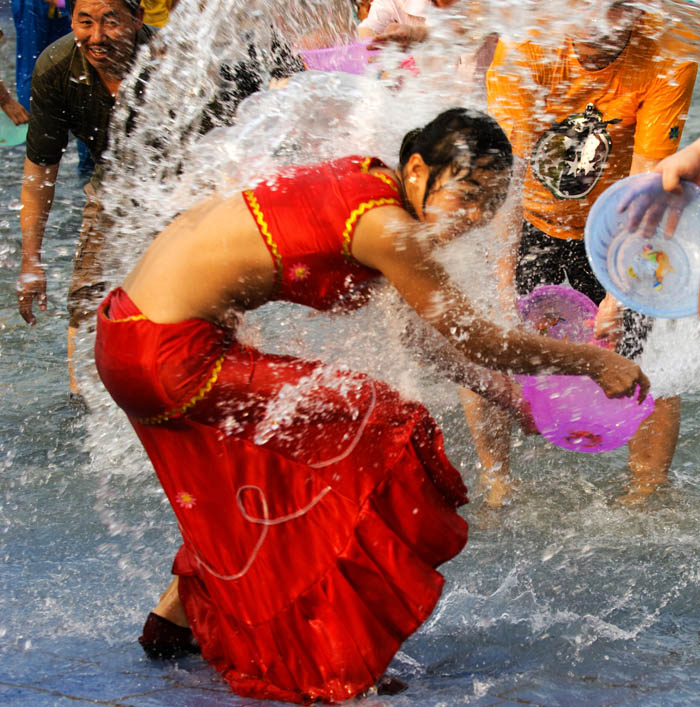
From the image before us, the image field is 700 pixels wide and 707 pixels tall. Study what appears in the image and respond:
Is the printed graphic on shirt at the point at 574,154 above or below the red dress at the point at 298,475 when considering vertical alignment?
above

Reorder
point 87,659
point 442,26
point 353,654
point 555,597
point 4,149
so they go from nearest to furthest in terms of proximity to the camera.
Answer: point 353,654 < point 87,659 < point 555,597 < point 442,26 < point 4,149

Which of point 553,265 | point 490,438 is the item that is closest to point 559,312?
point 553,265

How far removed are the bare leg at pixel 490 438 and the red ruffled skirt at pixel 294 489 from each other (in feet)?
3.76

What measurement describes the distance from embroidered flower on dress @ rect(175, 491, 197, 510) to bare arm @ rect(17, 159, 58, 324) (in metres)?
1.71

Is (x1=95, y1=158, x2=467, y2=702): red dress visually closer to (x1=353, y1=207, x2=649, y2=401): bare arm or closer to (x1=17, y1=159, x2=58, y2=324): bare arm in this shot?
(x1=353, y1=207, x2=649, y2=401): bare arm

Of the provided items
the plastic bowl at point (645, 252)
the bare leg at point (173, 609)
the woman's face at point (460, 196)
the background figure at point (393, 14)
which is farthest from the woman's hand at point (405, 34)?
the bare leg at point (173, 609)

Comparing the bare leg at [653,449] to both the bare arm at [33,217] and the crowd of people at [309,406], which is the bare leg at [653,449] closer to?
the crowd of people at [309,406]

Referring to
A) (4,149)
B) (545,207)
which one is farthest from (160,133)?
(4,149)

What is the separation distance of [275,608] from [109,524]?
3.85 ft

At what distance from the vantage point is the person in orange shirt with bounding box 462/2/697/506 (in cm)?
323

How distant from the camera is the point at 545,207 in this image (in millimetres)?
3510

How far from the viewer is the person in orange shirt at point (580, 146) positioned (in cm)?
323

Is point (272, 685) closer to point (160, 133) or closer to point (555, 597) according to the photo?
point (555, 597)

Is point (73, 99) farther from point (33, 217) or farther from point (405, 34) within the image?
point (405, 34)
